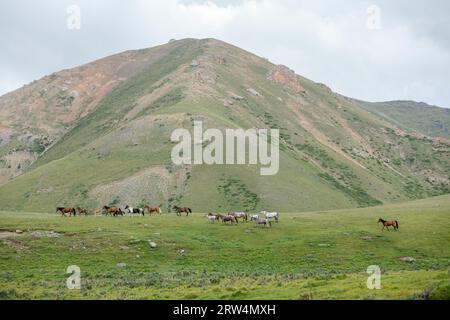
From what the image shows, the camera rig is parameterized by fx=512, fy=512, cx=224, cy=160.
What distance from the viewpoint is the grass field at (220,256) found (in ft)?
101

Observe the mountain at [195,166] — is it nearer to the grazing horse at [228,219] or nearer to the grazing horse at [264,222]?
the grazing horse at [228,219]

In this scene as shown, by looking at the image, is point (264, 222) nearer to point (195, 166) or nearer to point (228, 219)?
point (228, 219)

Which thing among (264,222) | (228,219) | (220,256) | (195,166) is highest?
(195,166)

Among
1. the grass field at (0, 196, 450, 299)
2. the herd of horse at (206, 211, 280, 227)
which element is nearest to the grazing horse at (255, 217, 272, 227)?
the herd of horse at (206, 211, 280, 227)

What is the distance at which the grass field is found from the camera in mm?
30828

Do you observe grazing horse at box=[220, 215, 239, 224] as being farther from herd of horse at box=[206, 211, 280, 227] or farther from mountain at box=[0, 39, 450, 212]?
mountain at box=[0, 39, 450, 212]

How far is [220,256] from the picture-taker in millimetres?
49844

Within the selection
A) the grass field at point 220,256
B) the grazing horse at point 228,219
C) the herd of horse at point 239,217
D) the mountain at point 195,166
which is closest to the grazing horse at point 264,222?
the herd of horse at point 239,217

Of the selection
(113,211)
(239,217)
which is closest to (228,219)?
(239,217)

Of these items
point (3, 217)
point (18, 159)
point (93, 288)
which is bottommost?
point (93, 288)

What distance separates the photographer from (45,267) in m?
44.2
